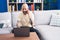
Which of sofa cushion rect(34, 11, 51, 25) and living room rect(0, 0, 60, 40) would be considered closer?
living room rect(0, 0, 60, 40)

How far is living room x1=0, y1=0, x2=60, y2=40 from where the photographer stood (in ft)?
7.08

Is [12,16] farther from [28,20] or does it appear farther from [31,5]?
[31,5]

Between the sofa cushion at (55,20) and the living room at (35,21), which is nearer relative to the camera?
the living room at (35,21)

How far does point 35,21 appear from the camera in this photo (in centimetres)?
379

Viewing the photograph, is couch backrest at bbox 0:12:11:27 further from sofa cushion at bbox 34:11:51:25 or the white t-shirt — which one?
sofa cushion at bbox 34:11:51:25

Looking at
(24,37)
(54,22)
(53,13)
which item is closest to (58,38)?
(24,37)

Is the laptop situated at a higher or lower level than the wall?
lower

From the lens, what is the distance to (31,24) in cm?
323

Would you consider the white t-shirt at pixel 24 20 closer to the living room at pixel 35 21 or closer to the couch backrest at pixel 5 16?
the living room at pixel 35 21

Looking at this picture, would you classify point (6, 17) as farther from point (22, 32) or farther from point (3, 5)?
point (22, 32)

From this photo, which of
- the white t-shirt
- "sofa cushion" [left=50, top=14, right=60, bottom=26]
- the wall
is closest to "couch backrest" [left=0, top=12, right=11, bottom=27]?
the white t-shirt

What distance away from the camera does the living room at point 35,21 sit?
7.08 ft

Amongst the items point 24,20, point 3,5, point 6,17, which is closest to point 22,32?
point 24,20

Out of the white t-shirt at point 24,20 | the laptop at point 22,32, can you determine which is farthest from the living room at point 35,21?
the white t-shirt at point 24,20
